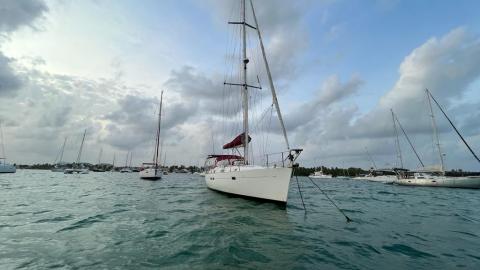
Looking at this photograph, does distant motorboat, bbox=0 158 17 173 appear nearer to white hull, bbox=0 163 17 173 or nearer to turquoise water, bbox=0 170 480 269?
white hull, bbox=0 163 17 173

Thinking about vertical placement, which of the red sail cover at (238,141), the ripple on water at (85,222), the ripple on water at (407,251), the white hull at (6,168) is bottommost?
the ripple on water at (407,251)

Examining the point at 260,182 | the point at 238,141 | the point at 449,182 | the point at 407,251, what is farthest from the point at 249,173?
the point at 449,182

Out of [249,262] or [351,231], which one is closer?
[249,262]

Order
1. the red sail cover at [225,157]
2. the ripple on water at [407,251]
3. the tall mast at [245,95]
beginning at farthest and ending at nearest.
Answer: the red sail cover at [225,157] → the tall mast at [245,95] → the ripple on water at [407,251]

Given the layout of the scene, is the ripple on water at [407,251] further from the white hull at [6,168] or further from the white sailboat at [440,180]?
the white hull at [6,168]

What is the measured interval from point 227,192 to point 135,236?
16.6m

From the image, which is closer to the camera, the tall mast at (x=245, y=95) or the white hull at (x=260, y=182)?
the white hull at (x=260, y=182)

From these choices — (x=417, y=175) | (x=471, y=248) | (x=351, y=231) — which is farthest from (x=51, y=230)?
(x=417, y=175)

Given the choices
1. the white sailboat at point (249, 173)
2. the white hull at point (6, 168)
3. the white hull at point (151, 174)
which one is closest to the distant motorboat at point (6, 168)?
the white hull at point (6, 168)

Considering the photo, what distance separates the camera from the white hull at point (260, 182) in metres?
20.4

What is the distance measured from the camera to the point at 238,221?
15.0 metres

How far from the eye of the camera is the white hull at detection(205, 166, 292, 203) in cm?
2039

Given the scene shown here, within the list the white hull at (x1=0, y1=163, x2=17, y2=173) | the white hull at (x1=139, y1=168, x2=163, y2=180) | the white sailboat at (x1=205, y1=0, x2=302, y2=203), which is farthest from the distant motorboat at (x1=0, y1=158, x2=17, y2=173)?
the white sailboat at (x1=205, y1=0, x2=302, y2=203)

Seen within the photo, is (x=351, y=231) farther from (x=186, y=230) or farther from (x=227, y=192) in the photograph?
(x=227, y=192)
